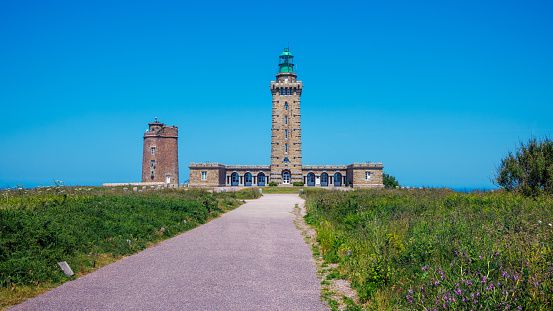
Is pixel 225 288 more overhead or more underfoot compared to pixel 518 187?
more underfoot

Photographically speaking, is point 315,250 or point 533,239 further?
point 315,250

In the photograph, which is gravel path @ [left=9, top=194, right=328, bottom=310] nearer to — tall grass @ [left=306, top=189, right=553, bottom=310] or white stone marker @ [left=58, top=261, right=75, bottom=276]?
white stone marker @ [left=58, top=261, right=75, bottom=276]

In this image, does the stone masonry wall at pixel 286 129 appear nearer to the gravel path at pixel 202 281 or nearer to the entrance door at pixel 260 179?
the entrance door at pixel 260 179

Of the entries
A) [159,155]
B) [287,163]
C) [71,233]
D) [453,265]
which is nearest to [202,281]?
[71,233]

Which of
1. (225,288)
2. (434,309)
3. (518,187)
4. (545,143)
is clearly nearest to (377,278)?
(434,309)

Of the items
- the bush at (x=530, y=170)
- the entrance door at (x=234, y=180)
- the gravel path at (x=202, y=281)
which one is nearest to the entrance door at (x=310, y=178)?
the entrance door at (x=234, y=180)

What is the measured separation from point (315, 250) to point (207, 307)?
4.86 meters

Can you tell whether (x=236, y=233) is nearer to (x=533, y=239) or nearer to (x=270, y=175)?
(x=533, y=239)

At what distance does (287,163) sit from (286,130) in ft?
17.5

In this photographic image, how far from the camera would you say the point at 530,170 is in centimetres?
1608

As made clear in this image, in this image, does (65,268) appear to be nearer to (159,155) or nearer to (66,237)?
(66,237)

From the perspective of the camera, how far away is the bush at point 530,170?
1570 cm

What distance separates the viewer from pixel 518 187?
16312 mm

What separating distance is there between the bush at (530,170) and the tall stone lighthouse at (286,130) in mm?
43819
